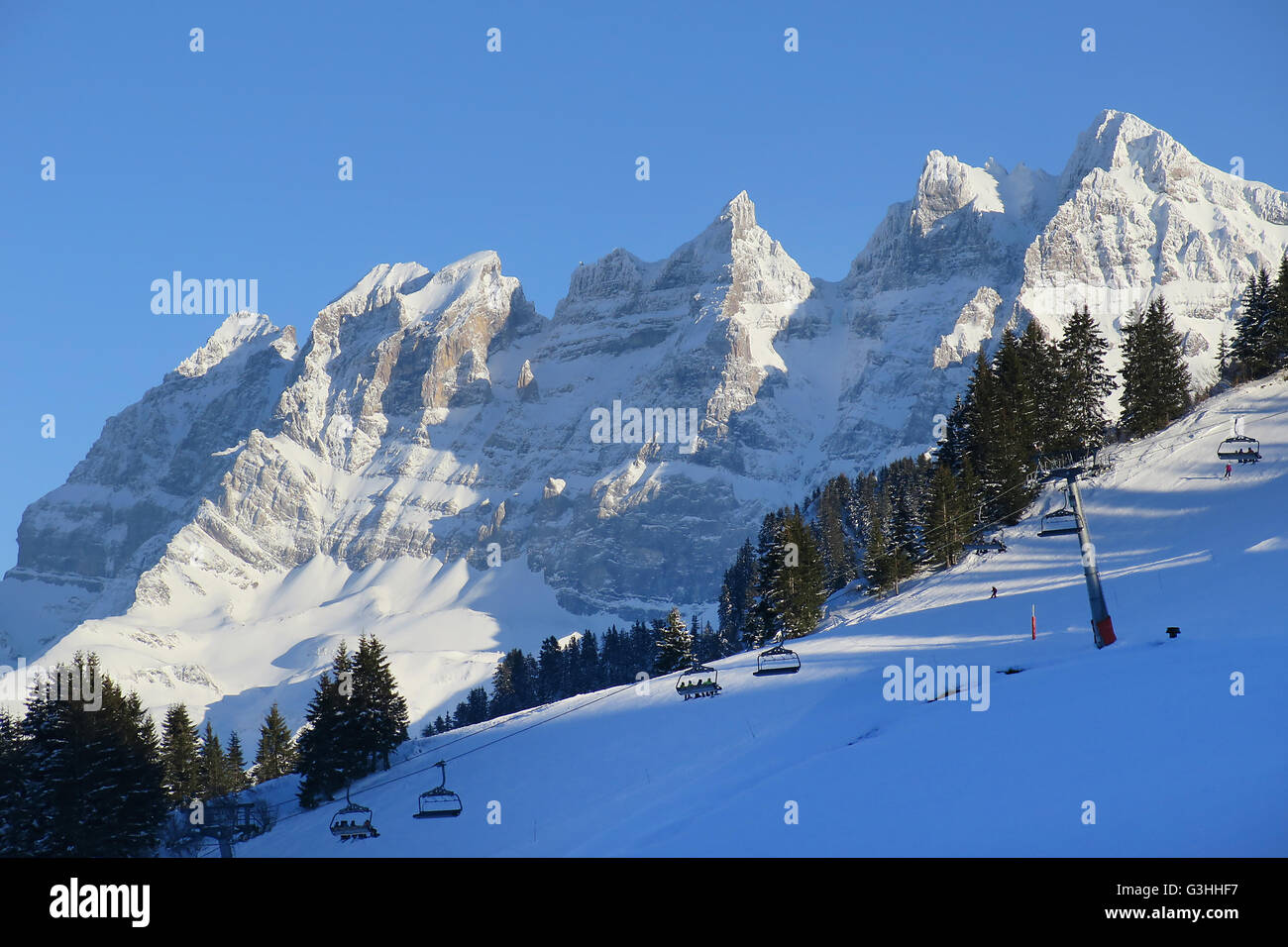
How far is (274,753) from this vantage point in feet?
289

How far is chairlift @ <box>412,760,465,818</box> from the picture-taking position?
39562mm

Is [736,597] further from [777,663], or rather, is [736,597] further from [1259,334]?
[777,663]

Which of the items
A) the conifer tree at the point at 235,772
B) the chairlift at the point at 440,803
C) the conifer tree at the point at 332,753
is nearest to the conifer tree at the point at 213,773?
the conifer tree at the point at 235,772

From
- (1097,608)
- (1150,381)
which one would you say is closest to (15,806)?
(1097,608)

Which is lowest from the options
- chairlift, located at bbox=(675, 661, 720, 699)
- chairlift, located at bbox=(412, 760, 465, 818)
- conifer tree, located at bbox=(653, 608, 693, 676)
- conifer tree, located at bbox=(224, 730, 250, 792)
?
conifer tree, located at bbox=(224, 730, 250, 792)

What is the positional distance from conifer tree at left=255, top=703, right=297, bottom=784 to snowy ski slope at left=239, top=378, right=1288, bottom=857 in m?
19.6

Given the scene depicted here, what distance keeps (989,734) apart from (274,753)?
74732 millimetres

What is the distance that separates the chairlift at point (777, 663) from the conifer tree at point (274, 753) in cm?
5169

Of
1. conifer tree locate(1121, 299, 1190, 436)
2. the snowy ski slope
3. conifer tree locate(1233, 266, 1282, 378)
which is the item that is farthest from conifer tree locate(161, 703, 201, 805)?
conifer tree locate(1233, 266, 1282, 378)

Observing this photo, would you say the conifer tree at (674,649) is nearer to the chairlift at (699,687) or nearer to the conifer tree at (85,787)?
the chairlift at (699,687)

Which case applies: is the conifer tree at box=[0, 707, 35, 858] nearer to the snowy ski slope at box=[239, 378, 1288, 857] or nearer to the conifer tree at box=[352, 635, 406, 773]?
the snowy ski slope at box=[239, 378, 1288, 857]

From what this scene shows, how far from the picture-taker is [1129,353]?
7638 centimetres

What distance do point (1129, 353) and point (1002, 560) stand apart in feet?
83.0
